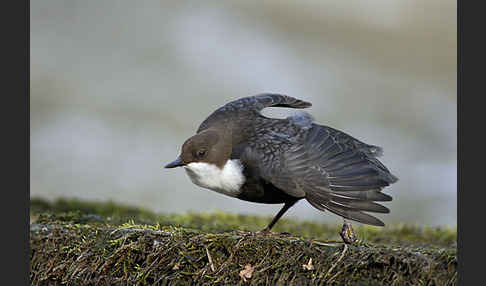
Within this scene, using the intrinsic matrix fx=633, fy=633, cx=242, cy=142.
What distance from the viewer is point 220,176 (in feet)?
18.1

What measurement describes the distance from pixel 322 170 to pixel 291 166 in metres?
0.27

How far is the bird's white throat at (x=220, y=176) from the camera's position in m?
5.45

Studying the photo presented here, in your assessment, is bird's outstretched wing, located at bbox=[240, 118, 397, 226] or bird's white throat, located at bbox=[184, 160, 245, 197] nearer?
bird's outstretched wing, located at bbox=[240, 118, 397, 226]

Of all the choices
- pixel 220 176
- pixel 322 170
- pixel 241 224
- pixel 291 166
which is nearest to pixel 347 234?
pixel 322 170

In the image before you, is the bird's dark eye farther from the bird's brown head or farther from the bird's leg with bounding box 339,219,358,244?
the bird's leg with bounding box 339,219,358,244

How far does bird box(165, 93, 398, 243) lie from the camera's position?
518 centimetres

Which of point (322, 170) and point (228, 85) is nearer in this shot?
point (322, 170)

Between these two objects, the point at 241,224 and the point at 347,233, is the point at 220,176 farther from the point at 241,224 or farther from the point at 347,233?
the point at 241,224

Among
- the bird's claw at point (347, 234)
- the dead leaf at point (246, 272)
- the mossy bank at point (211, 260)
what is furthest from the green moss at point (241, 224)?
the dead leaf at point (246, 272)

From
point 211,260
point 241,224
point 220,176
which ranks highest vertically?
point 220,176

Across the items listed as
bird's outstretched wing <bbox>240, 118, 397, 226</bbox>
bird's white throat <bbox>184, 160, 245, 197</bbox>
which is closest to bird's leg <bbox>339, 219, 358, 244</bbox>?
bird's outstretched wing <bbox>240, 118, 397, 226</bbox>

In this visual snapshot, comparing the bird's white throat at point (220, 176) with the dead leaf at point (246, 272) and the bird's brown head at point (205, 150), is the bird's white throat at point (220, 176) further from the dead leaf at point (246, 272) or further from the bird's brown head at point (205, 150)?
the dead leaf at point (246, 272)

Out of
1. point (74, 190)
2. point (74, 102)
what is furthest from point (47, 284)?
point (74, 102)

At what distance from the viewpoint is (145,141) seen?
44.8 ft
